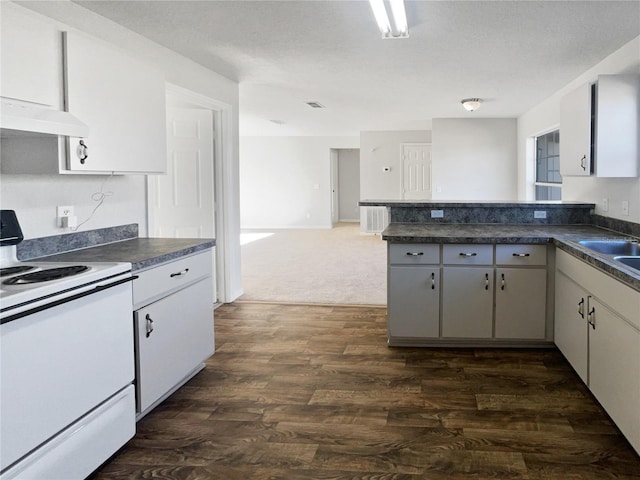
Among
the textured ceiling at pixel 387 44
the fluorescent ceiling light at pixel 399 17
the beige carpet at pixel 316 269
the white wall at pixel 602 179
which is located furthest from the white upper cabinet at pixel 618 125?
the beige carpet at pixel 316 269

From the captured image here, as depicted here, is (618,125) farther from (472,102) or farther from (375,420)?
(472,102)

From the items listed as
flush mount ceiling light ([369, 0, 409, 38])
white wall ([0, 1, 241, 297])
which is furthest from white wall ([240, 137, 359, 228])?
flush mount ceiling light ([369, 0, 409, 38])

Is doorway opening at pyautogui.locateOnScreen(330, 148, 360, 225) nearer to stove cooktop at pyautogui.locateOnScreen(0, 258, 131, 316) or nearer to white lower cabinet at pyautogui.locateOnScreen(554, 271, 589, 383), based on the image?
white lower cabinet at pyautogui.locateOnScreen(554, 271, 589, 383)

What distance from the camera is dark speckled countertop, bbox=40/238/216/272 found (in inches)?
105

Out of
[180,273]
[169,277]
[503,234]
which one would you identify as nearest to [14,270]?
[169,277]

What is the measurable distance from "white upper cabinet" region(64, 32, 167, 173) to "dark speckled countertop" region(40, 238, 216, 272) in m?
0.43

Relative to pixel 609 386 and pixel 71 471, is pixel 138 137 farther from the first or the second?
pixel 609 386

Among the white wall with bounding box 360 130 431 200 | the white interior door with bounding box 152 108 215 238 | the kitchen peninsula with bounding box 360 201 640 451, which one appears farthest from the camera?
the white wall with bounding box 360 130 431 200

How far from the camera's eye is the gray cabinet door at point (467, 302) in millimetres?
3816

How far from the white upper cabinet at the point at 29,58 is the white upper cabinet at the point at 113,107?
64 mm

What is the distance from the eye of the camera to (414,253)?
12.6ft

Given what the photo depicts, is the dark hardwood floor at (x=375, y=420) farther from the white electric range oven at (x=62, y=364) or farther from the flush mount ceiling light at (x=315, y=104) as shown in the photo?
the flush mount ceiling light at (x=315, y=104)

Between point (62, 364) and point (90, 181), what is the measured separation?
1.43 m

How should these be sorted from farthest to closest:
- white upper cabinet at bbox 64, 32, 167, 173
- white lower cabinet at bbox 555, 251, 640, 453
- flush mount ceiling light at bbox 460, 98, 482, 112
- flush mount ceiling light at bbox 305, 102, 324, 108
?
flush mount ceiling light at bbox 305, 102, 324, 108
flush mount ceiling light at bbox 460, 98, 482, 112
white upper cabinet at bbox 64, 32, 167, 173
white lower cabinet at bbox 555, 251, 640, 453
